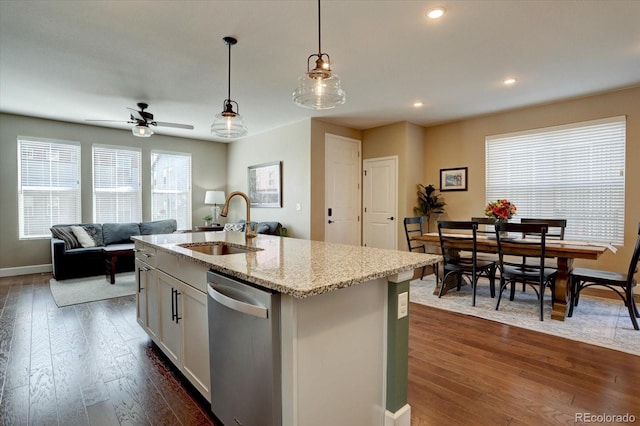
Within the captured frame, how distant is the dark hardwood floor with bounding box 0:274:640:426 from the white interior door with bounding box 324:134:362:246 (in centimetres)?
289

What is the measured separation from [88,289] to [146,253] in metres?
2.74

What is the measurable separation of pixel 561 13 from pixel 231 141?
637 cm

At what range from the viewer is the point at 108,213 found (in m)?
6.18

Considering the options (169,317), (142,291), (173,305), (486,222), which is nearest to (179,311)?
(173,305)

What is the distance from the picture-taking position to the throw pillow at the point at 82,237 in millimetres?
5387

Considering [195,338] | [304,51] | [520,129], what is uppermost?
[304,51]

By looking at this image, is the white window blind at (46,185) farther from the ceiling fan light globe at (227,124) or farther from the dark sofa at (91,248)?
the ceiling fan light globe at (227,124)

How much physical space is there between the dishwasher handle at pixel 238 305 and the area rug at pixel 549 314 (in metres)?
2.88

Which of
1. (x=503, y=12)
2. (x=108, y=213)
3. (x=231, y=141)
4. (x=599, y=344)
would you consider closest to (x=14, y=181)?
(x=108, y=213)

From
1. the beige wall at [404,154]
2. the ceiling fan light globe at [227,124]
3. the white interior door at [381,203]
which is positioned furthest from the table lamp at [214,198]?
the ceiling fan light globe at [227,124]

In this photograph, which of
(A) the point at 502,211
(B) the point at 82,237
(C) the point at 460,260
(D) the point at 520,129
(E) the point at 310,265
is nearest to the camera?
(E) the point at 310,265

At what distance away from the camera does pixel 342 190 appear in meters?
5.97

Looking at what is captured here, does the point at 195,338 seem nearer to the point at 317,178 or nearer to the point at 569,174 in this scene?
the point at 317,178

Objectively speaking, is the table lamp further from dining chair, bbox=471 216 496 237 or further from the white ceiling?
dining chair, bbox=471 216 496 237
